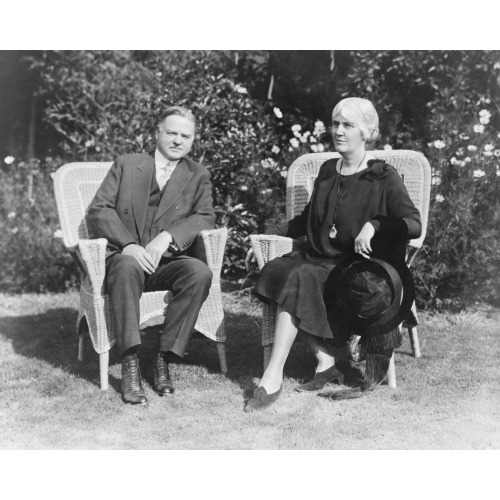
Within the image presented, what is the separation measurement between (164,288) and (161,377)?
0.50 meters

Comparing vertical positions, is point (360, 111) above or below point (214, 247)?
above

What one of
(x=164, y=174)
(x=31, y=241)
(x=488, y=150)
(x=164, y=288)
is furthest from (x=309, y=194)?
(x=31, y=241)

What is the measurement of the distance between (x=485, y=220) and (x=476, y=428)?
7.39 ft

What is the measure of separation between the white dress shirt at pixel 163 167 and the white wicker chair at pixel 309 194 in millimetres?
728

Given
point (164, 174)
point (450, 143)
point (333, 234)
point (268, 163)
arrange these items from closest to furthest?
point (333, 234) < point (164, 174) < point (450, 143) < point (268, 163)

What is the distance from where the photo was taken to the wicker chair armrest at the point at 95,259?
3652 millimetres

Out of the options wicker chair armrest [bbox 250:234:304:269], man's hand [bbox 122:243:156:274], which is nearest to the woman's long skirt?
wicker chair armrest [bbox 250:234:304:269]

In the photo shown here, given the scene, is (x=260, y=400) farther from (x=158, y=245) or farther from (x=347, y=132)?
(x=347, y=132)

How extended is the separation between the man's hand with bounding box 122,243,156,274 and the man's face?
0.66 m

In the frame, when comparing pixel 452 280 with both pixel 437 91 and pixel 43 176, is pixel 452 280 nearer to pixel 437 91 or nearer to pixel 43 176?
pixel 437 91

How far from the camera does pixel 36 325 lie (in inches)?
195

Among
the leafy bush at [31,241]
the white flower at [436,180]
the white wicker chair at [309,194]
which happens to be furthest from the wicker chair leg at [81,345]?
the white flower at [436,180]

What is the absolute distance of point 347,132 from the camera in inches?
145

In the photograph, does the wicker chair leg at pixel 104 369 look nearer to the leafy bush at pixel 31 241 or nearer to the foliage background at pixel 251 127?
the foliage background at pixel 251 127
